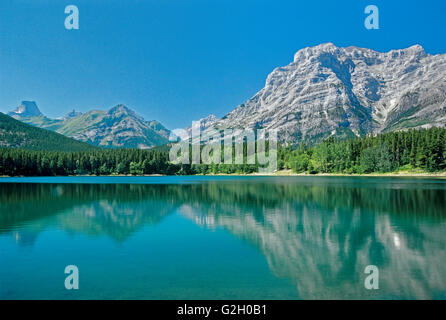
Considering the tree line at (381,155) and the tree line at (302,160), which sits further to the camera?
the tree line at (302,160)

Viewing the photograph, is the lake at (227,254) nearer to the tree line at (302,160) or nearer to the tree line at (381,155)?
the tree line at (381,155)

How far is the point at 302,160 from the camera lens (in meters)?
166

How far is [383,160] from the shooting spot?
126562mm

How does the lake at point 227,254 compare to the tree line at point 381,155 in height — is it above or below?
below

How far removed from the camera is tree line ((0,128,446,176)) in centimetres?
11800

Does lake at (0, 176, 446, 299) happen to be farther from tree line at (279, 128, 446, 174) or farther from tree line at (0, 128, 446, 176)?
tree line at (0, 128, 446, 176)

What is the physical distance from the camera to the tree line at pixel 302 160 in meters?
118

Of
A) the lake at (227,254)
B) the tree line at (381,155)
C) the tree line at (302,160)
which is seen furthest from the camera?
the tree line at (302,160)

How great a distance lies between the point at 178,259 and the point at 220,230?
806 cm

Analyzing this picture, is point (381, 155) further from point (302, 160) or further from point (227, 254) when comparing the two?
point (227, 254)

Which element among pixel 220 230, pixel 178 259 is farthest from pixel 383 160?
pixel 178 259

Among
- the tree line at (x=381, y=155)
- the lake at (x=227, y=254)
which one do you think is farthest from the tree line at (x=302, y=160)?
the lake at (x=227, y=254)

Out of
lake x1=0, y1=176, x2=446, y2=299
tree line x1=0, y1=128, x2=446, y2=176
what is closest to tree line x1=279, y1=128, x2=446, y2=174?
tree line x1=0, y1=128, x2=446, y2=176
